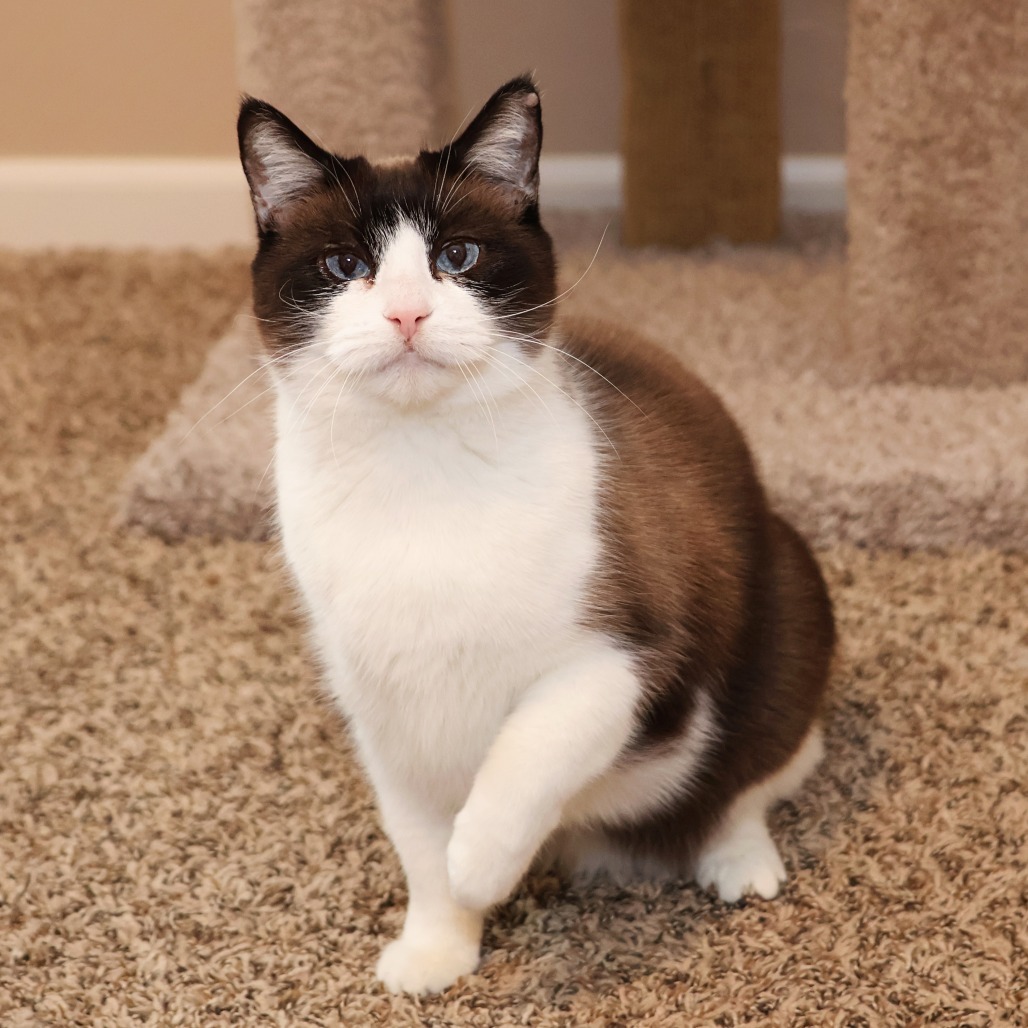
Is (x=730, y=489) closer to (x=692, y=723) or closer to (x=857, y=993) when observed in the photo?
(x=692, y=723)

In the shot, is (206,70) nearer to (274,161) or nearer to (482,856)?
(274,161)

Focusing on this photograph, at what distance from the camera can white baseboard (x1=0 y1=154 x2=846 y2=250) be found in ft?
8.60

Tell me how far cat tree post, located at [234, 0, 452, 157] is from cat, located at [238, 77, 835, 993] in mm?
844

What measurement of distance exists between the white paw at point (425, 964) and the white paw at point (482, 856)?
14 cm

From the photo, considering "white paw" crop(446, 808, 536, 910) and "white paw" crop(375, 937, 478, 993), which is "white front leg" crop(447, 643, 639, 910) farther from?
"white paw" crop(375, 937, 478, 993)

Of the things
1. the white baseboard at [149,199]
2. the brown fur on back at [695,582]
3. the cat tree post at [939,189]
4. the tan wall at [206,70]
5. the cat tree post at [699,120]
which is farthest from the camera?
the white baseboard at [149,199]

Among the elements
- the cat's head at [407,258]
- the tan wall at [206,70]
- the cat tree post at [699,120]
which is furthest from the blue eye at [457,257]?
the tan wall at [206,70]

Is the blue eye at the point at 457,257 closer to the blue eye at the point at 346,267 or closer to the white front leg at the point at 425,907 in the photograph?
the blue eye at the point at 346,267

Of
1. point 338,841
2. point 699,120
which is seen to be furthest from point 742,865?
point 699,120

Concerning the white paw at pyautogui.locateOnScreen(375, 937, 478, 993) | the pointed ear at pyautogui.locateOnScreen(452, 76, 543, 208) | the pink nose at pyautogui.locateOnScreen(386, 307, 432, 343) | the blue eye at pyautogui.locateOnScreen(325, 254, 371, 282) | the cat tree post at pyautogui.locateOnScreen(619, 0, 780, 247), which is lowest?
the white paw at pyautogui.locateOnScreen(375, 937, 478, 993)

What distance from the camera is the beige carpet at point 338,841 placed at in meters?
1.04

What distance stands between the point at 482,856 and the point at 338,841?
0.33m

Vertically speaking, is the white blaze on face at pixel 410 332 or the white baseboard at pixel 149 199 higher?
the white blaze on face at pixel 410 332

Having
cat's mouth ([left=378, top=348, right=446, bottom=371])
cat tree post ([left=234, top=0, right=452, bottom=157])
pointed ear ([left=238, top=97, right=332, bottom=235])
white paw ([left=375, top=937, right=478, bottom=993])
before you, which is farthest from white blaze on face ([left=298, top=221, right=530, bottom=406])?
cat tree post ([left=234, top=0, right=452, bottom=157])
